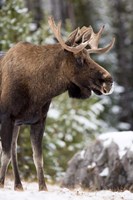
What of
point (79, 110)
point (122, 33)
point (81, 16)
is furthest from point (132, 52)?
point (79, 110)

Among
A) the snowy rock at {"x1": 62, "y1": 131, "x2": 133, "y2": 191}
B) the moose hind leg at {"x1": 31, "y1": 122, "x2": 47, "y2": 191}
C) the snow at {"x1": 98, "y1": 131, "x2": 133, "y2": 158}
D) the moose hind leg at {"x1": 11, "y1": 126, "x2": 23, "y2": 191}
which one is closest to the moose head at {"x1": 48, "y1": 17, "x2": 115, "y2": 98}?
the moose hind leg at {"x1": 31, "y1": 122, "x2": 47, "y2": 191}

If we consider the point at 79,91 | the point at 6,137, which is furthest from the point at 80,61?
the point at 6,137

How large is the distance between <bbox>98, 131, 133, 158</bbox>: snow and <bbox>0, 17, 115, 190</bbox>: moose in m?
3.65

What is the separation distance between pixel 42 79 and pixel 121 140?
4.33 meters

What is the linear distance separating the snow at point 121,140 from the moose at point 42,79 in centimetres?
365

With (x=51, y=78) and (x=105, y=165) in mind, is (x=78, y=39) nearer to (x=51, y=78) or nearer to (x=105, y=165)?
(x=51, y=78)

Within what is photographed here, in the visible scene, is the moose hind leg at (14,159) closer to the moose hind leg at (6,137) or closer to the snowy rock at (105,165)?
the moose hind leg at (6,137)

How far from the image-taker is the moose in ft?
32.0

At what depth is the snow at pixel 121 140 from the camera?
13555 millimetres

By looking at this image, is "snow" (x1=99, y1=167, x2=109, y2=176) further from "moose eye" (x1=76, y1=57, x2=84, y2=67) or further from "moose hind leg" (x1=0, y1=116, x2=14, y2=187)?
"moose eye" (x1=76, y1=57, x2=84, y2=67)

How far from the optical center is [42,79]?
32.9ft

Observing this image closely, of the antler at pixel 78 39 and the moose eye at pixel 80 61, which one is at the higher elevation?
the antler at pixel 78 39

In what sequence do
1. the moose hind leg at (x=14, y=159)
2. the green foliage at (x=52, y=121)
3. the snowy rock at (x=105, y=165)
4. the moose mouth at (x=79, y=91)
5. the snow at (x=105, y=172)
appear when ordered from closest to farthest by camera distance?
the moose mouth at (x=79, y=91)
the moose hind leg at (x=14, y=159)
the snowy rock at (x=105, y=165)
the snow at (x=105, y=172)
the green foliage at (x=52, y=121)

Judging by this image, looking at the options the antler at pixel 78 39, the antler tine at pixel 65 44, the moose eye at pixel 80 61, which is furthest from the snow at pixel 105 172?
the antler tine at pixel 65 44
